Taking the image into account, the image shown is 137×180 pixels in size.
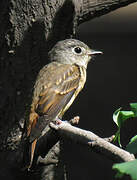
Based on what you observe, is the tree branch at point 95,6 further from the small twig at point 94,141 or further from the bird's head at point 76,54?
the small twig at point 94,141

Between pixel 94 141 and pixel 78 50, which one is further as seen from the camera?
pixel 78 50

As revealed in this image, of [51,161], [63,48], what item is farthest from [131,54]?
[51,161]

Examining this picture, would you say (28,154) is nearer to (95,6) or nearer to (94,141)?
(94,141)

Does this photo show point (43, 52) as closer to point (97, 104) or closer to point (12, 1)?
point (12, 1)

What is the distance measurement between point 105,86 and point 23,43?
268cm

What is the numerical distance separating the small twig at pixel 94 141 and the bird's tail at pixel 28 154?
290 millimetres

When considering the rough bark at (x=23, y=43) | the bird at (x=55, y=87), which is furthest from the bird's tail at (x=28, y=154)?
the rough bark at (x=23, y=43)

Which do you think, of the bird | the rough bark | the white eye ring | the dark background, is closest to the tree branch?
the rough bark

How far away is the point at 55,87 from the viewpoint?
4203 millimetres

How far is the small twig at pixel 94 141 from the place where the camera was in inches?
94.7

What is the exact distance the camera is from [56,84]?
424 cm

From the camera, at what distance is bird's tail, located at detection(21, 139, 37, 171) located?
3.29m

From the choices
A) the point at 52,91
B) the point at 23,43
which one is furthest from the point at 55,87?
the point at 23,43

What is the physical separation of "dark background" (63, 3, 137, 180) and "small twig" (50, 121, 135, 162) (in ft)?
9.59
